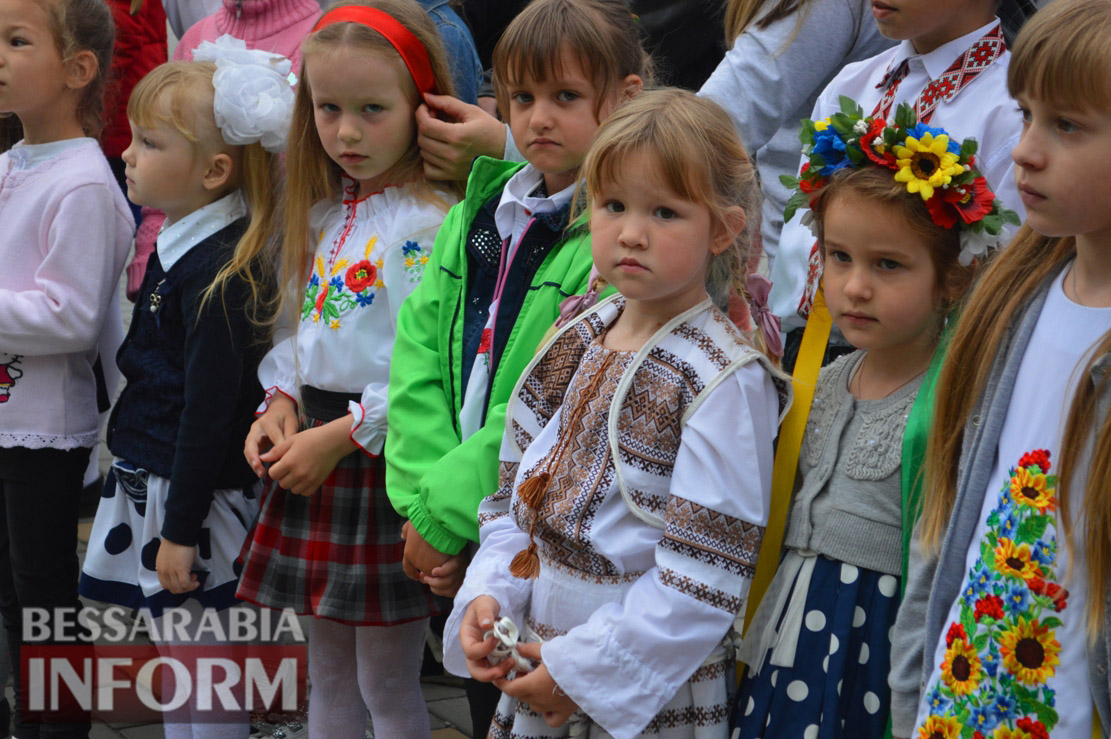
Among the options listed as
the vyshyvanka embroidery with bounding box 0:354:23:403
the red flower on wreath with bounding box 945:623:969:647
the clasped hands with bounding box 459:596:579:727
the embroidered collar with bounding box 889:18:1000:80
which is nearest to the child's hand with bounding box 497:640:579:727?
the clasped hands with bounding box 459:596:579:727

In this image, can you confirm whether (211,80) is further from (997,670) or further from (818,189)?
(997,670)

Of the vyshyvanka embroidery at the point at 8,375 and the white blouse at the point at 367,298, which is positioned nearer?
the white blouse at the point at 367,298

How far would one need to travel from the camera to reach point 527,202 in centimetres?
248

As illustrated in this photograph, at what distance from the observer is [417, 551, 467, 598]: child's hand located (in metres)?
2.45

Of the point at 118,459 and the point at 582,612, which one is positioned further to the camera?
the point at 118,459

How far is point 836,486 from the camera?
192cm

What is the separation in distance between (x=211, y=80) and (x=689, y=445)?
197 centimetres

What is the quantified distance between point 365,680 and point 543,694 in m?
1.10

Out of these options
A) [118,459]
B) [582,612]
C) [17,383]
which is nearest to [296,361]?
[118,459]

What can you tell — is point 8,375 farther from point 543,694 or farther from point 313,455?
point 543,694

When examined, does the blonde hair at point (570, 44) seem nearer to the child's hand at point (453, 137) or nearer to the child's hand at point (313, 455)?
the child's hand at point (453, 137)

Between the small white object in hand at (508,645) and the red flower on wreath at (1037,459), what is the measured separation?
2.86 feet

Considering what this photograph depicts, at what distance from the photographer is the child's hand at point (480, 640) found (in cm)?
200

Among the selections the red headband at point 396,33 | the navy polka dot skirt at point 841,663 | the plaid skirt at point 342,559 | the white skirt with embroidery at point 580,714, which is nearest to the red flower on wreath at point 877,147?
the navy polka dot skirt at point 841,663
